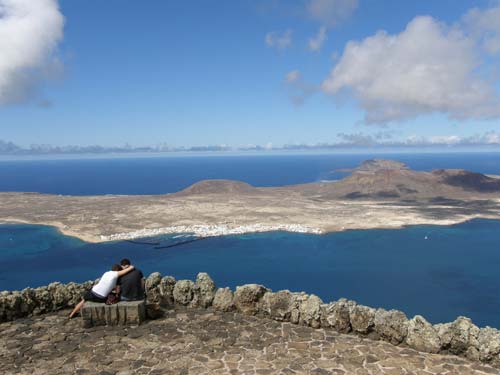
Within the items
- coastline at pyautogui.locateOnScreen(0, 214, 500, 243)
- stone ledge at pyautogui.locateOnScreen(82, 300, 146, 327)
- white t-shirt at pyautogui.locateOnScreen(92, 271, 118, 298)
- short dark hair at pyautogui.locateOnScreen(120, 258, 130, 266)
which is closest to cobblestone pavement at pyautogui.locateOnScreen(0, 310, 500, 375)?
stone ledge at pyautogui.locateOnScreen(82, 300, 146, 327)

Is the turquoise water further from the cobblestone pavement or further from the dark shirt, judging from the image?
the dark shirt

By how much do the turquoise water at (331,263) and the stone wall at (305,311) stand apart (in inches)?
1112

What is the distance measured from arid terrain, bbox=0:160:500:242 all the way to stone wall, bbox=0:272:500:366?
52407 millimetres

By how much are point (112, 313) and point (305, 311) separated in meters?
5.49

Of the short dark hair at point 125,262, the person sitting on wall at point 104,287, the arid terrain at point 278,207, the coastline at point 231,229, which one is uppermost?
the short dark hair at point 125,262

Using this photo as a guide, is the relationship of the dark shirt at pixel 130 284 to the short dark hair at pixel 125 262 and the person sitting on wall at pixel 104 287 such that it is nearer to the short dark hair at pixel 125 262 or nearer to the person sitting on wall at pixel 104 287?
the person sitting on wall at pixel 104 287

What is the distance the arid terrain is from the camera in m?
70.4

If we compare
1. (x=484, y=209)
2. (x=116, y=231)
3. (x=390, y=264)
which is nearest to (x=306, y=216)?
(x=390, y=264)

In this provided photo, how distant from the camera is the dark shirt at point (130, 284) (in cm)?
1112

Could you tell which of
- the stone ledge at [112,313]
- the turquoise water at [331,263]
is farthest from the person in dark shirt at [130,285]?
the turquoise water at [331,263]

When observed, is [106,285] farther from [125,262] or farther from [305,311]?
[305,311]

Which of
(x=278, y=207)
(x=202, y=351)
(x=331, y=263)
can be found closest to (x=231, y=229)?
(x=278, y=207)

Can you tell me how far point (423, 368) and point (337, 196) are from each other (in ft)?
321

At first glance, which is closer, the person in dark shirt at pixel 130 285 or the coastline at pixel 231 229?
the person in dark shirt at pixel 130 285
